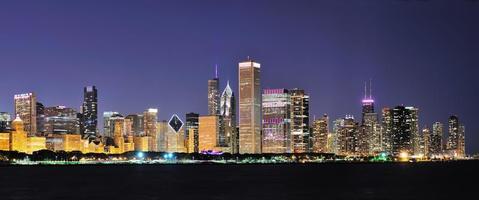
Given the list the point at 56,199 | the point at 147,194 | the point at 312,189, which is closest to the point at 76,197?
the point at 56,199

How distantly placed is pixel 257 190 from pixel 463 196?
28.0m

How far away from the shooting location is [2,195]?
296 ft

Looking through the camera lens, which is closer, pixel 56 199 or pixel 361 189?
pixel 56 199

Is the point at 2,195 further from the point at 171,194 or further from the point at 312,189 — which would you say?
the point at 312,189

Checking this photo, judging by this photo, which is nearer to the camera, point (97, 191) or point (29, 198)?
point (29, 198)

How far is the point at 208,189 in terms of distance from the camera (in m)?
104

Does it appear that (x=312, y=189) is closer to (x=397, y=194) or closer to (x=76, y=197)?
(x=397, y=194)

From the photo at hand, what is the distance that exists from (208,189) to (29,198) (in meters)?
26.8

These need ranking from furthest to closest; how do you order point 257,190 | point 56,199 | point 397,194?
point 257,190, point 397,194, point 56,199

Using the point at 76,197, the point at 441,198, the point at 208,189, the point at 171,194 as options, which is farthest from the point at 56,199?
the point at 441,198

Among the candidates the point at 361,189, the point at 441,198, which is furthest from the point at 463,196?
the point at 361,189

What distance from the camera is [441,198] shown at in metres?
86.5

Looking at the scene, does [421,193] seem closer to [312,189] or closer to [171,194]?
[312,189]

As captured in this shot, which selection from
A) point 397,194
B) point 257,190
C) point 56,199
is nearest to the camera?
point 56,199
